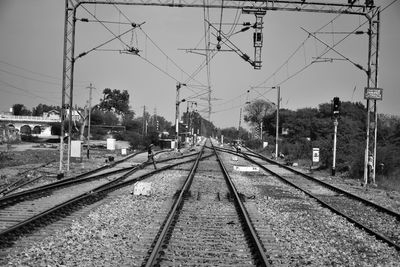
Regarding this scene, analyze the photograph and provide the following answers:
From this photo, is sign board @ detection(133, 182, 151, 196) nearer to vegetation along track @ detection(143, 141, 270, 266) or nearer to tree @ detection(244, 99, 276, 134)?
vegetation along track @ detection(143, 141, 270, 266)

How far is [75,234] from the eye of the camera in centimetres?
921

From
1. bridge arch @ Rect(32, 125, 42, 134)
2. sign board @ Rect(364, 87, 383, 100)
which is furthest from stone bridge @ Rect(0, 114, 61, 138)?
sign board @ Rect(364, 87, 383, 100)

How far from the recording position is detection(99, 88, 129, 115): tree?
136 m

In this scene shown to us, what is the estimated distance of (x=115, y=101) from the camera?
138 meters

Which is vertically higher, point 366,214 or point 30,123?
point 30,123

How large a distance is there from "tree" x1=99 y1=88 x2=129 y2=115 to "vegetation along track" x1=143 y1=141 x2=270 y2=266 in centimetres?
12480

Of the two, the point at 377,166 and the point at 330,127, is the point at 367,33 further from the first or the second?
the point at 330,127

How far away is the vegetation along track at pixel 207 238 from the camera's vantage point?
7543 mm

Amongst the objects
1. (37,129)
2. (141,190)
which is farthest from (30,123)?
(141,190)

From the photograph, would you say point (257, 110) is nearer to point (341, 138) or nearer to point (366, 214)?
point (341, 138)

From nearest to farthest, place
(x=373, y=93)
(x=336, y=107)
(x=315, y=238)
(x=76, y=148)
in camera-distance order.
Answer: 1. (x=315, y=238)
2. (x=373, y=93)
3. (x=336, y=107)
4. (x=76, y=148)

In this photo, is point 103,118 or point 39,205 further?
point 103,118

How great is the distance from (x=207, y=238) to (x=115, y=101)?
131274mm

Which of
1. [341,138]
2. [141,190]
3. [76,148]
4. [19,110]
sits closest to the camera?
[141,190]
